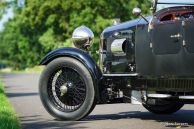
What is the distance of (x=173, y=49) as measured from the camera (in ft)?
24.2

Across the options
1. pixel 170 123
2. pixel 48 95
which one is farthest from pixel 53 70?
pixel 170 123

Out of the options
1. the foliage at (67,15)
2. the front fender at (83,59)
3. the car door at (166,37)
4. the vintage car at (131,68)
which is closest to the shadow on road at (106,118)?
the vintage car at (131,68)

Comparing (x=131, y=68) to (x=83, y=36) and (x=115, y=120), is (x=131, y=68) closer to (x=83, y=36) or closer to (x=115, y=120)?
(x=115, y=120)

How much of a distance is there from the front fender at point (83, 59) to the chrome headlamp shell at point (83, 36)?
42cm

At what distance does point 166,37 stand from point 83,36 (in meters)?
1.95

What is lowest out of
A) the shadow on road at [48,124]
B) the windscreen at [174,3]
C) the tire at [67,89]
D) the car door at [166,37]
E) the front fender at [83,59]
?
the shadow on road at [48,124]

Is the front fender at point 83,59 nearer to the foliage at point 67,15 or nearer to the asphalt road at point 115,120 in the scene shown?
the asphalt road at point 115,120

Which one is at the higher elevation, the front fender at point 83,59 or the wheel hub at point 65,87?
the front fender at point 83,59

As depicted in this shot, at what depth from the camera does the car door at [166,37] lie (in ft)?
24.0

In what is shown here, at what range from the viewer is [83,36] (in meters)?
9.02

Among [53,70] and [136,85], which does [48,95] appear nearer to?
[53,70]

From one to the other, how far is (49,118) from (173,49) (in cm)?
255

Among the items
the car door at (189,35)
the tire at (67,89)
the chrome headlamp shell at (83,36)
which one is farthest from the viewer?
the chrome headlamp shell at (83,36)

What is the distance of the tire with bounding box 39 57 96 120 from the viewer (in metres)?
8.32
